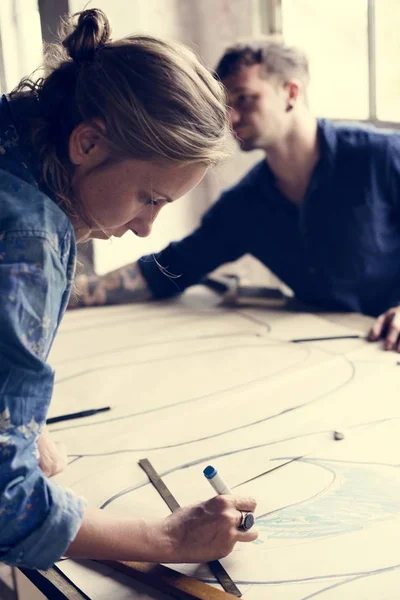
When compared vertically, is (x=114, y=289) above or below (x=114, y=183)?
below

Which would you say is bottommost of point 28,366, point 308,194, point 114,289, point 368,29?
point 114,289

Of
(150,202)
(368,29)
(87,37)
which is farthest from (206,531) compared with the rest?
(368,29)

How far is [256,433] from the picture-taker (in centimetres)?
114

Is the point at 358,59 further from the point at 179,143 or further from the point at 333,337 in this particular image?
the point at 179,143

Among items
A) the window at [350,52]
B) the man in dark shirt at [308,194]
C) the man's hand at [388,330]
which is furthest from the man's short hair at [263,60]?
the man's hand at [388,330]

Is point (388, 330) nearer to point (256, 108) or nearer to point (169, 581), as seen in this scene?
point (256, 108)

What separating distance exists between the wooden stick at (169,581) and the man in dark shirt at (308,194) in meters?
1.01

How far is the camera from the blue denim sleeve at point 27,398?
72 centimetres

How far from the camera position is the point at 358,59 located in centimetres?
222

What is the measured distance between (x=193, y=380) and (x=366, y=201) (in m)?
0.65

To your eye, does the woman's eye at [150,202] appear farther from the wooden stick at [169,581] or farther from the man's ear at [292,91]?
the man's ear at [292,91]

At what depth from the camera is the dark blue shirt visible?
5.61 ft

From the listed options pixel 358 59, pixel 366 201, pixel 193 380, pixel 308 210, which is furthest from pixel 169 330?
pixel 358 59

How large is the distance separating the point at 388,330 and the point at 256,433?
493mm
